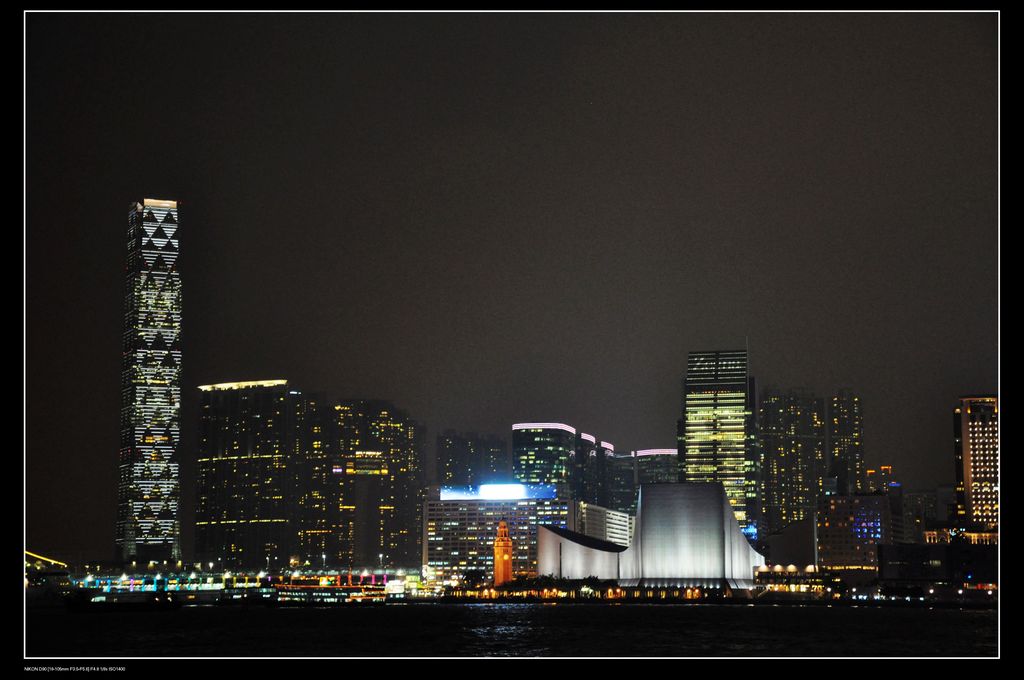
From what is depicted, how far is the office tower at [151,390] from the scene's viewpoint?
364 ft

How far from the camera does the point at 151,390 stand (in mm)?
115562

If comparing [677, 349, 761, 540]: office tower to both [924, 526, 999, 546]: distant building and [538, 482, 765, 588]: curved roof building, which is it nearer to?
[924, 526, 999, 546]: distant building

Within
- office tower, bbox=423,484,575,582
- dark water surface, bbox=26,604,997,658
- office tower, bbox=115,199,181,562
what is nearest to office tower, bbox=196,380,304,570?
office tower, bbox=115,199,181,562

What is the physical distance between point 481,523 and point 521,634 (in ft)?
217

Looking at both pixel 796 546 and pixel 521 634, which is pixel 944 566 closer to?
pixel 796 546

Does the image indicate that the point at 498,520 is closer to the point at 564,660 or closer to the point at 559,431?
the point at 559,431

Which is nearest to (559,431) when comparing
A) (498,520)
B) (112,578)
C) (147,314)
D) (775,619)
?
(498,520)

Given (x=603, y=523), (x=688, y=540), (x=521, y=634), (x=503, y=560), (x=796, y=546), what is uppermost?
(x=521, y=634)

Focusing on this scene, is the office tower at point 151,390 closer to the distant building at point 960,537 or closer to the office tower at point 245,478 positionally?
the office tower at point 245,478

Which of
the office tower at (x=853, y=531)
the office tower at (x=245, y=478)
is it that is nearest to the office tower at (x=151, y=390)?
the office tower at (x=245, y=478)

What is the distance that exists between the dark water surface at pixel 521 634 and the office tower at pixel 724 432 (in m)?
59.9

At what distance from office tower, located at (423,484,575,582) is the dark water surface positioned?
4298 centimetres

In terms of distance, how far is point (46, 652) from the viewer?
3219 cm

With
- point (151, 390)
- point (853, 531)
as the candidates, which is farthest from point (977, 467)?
point (151, 390)
